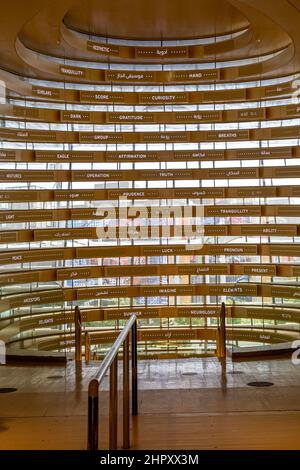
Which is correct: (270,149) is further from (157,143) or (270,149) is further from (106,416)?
(106,416)

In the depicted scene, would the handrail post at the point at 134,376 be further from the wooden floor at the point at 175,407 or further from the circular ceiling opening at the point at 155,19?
the circular ceiling opening at the point at 155,19

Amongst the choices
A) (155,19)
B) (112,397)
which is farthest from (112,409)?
(155,19)

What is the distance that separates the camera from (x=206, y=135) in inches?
370

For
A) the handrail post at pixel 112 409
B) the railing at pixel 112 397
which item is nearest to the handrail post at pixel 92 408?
the railing at pixel 112 397

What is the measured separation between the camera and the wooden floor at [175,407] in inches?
138

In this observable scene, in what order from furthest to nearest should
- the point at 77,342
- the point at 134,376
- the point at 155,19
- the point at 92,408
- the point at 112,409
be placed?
the point at 155,19 → the point at 77,342 → the point at 134,376 → the point at 112,409 → the point at 92,408

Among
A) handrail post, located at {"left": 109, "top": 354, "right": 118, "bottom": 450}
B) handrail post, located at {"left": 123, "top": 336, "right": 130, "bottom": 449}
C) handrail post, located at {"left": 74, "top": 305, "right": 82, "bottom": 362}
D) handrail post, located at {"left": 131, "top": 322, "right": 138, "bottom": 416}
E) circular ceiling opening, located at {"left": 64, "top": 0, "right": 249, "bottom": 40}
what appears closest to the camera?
handrail post, located at {"left": 109, "top": 354, "right": 118, "bottom": 450}

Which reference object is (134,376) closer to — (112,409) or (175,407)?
(175,407)

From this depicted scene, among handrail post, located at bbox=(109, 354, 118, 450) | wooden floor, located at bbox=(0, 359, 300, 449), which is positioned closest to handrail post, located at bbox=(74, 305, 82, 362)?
wooden floor, located at bbox=(0, 359, 300, 449)

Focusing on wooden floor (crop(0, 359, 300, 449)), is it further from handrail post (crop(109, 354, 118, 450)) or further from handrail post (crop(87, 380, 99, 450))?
handrail post (crop(87, 380, 99, 450))

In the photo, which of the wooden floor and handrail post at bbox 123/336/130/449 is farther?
the wooden floor

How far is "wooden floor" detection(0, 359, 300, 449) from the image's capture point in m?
3.50

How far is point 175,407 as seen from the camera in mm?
4535

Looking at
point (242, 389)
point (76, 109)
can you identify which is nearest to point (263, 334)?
point (242, 389)
